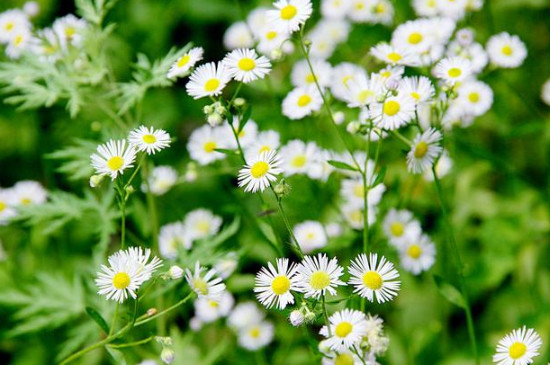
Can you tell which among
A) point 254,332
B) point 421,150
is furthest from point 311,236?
point 421,150

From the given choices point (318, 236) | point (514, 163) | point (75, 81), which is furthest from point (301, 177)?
point (514, 163)

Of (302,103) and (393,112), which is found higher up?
(302,103)

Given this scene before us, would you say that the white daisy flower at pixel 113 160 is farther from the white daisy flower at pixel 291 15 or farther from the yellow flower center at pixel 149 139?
the white daisy flower at pixel 291 15

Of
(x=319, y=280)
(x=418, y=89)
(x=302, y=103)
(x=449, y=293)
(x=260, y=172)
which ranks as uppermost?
(x=302, y=103)

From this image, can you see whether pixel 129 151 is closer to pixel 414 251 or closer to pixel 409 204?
pixel 414 251

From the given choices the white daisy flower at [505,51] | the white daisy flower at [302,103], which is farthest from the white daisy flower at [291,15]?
the white daisy flower at [505,51]

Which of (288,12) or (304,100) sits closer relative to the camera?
(288,12)

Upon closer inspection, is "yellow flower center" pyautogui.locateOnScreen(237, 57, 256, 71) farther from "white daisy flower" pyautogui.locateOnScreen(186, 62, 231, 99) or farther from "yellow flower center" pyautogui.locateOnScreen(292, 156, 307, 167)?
"yellow flower center" pyautogui.locateOnScreen(292, 156, 307, 167)
